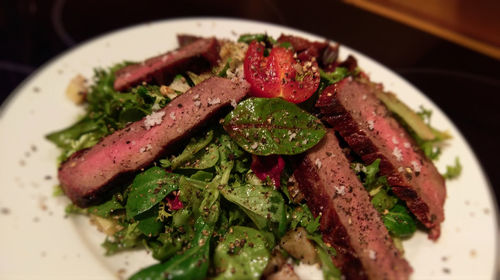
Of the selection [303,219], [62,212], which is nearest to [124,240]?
[62,212]

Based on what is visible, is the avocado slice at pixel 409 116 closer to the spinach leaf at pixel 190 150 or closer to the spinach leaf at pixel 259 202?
the spinach leaf at pixel 259 202

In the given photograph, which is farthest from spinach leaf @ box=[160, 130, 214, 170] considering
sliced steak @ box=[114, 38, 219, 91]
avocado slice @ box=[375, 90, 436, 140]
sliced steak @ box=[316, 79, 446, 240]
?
avocado slice @ box=[375, 90, 436, 140]

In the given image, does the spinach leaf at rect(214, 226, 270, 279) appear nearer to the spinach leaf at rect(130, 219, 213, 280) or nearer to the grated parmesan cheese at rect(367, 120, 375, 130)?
the spinach leaf at rect(130, 219, 213, 280)

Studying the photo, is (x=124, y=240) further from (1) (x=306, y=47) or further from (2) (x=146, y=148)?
(1) (x=306, y=47)

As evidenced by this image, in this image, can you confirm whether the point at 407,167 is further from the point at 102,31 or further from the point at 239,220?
the point at 102,31

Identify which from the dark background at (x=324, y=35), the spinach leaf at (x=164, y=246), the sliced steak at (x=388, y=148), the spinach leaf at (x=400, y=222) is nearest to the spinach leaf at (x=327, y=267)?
the spinach leaf at (x=400, y=222)

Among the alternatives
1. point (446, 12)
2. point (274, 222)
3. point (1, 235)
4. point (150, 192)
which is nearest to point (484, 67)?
point (446, 12)
